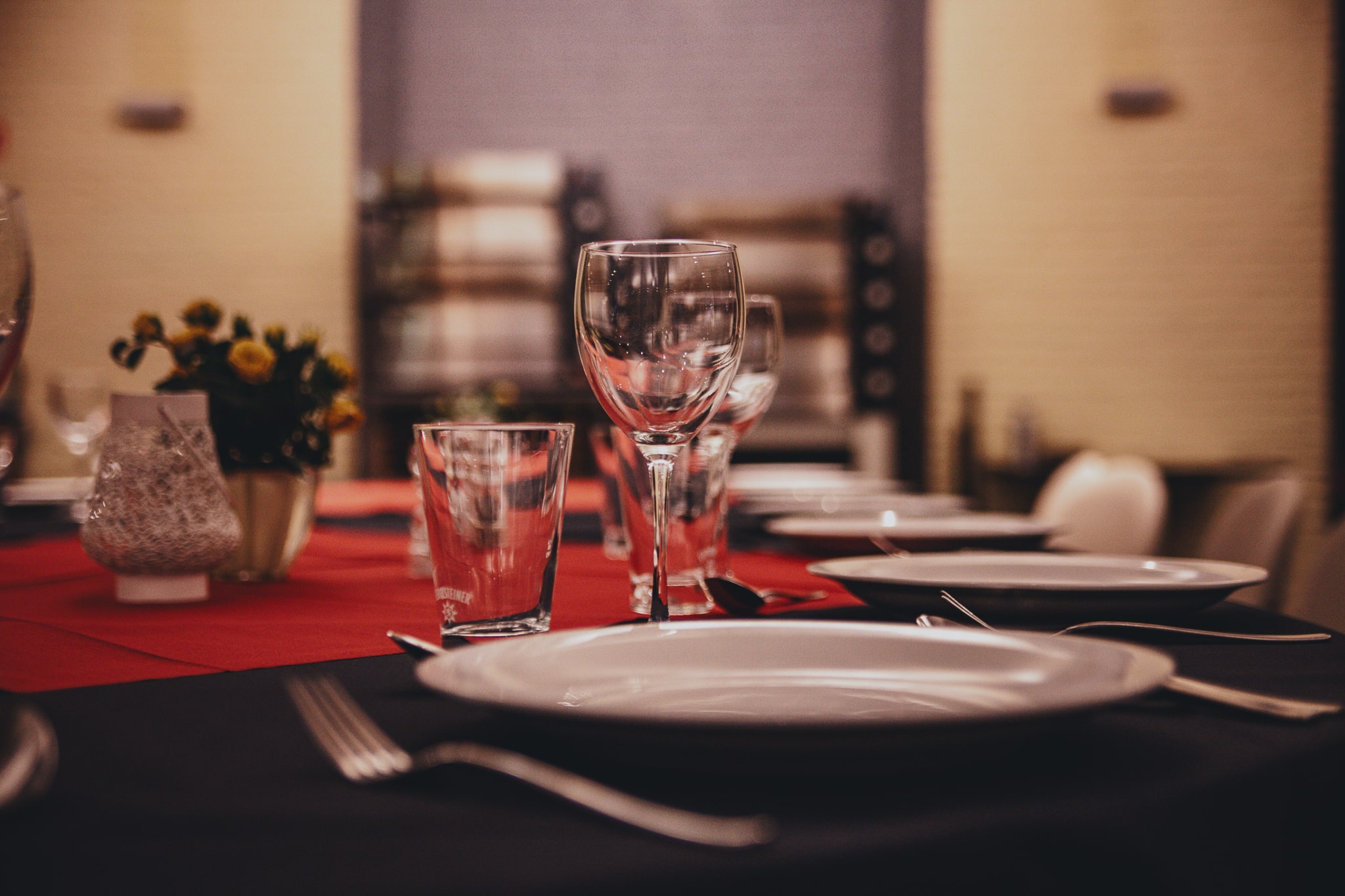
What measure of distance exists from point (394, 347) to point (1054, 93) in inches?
137

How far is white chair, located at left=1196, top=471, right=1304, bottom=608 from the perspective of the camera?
1.83 meters

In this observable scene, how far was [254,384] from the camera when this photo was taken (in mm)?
1098

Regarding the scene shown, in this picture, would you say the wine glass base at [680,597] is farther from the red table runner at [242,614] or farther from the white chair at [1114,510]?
the white chair at [1114,510]

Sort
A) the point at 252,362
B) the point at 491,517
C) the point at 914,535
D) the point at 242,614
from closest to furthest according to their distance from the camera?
the point at 491,517, the point at 242,614, the point at 252,362, the point at 914,535

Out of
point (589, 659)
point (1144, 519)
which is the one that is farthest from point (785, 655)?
point (1144, 519)

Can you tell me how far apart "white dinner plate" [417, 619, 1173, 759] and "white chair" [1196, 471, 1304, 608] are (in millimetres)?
1452

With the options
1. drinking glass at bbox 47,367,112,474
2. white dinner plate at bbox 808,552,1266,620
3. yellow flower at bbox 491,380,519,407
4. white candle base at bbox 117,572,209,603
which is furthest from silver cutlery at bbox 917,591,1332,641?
yellow flower at bbox 491,380,519,407

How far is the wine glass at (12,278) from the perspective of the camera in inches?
22.4

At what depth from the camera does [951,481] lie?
226 inches

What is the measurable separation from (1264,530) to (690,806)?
182cm

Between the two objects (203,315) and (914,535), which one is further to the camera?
(914,535)

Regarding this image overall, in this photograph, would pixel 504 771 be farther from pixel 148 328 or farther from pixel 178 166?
pixel 178 166

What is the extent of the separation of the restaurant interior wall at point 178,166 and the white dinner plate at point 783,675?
544 cm

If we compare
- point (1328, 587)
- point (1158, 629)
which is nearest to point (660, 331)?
point (1158, 629)
